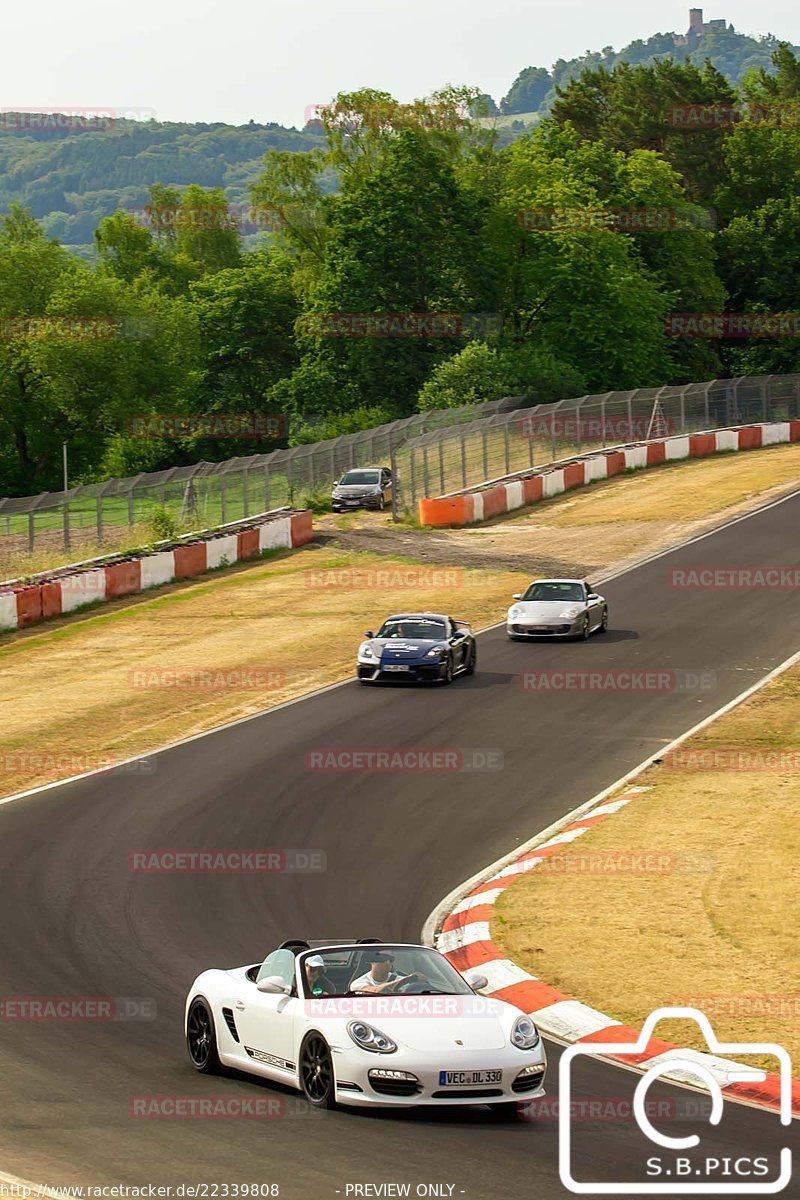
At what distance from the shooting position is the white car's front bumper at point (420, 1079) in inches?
449

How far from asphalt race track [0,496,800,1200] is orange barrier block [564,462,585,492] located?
727 inches

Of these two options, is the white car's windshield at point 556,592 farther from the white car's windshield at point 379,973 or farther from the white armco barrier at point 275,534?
the white car's windshield at point 379,973

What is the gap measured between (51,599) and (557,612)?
479 inches

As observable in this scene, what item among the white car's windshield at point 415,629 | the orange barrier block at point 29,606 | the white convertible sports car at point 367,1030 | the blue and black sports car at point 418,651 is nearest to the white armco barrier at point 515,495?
the orange barrier block at point 29,606

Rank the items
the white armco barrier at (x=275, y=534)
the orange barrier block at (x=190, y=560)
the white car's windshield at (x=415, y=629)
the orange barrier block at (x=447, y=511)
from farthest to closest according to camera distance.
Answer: the orange barrier block at (x=447, y=511)
the white armco barrier at (x=275, y=534)
the orange barrier block at (x=190, y=560)
the white car's windshield at (x=415, y=629)

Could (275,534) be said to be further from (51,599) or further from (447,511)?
(51,599)

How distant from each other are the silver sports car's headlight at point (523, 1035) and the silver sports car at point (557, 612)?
23.4m

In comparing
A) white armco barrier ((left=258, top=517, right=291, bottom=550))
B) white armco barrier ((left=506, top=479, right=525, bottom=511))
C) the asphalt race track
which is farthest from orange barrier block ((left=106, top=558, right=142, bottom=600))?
white armco barrier ((left=506, top=479, right=525, bottom=511))

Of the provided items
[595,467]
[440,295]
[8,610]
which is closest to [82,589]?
[8,610]

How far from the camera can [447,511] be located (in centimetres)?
5247

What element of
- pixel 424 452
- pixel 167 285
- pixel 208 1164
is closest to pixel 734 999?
pixel 208 1164

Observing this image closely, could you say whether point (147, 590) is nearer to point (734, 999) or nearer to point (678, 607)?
point (678, 607)

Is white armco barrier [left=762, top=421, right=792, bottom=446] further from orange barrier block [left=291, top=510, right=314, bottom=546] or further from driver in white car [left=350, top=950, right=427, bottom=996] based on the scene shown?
driver in white car [left=350, top=950, right=427, bottom=996]

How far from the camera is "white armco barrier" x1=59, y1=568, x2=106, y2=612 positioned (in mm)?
40312
